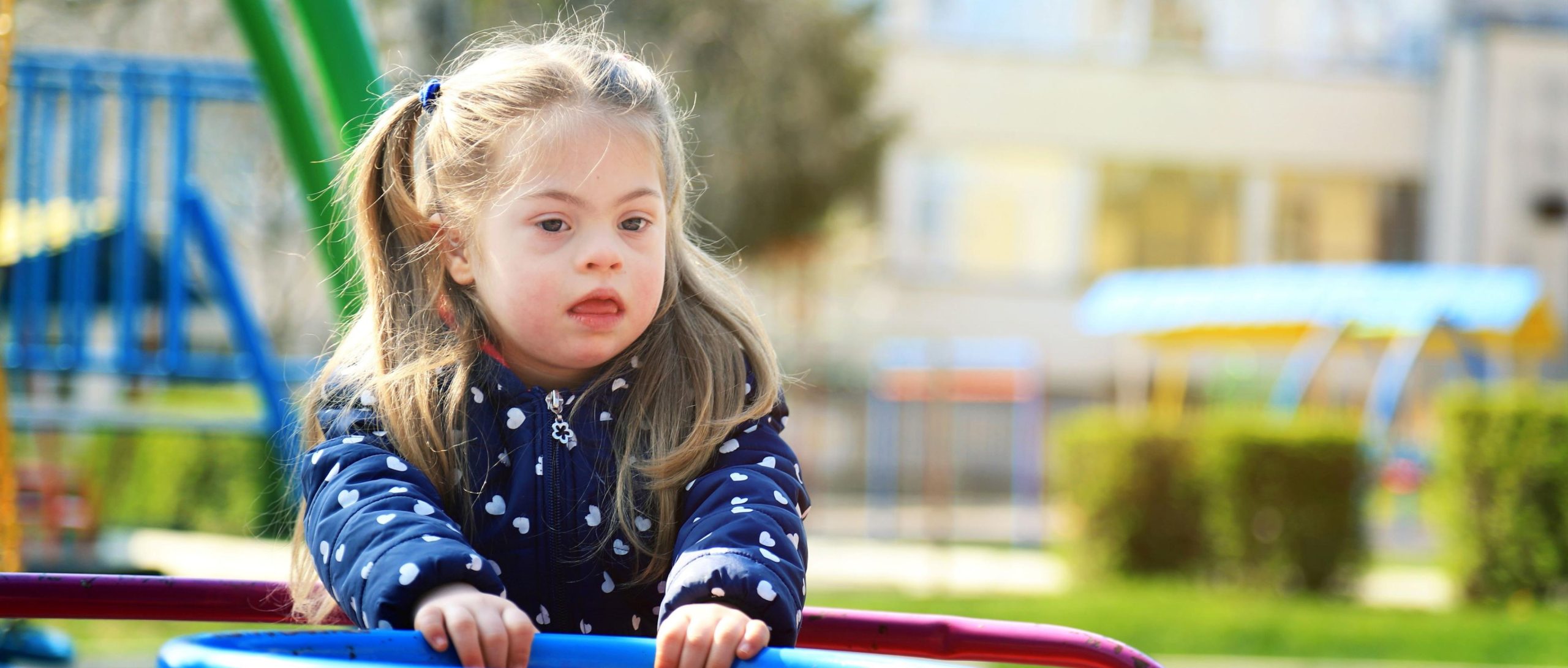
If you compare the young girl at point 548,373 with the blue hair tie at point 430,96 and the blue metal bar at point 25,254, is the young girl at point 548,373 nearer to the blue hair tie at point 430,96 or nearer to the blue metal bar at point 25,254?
the blue hair tie at point 430,96

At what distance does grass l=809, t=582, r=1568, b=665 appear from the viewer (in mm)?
6020

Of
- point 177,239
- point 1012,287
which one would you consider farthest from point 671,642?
point 1012,287

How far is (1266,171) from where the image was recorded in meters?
18.7

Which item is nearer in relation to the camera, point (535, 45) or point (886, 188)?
point (535, 45)

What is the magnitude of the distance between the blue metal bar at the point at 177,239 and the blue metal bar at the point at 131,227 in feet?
0.28

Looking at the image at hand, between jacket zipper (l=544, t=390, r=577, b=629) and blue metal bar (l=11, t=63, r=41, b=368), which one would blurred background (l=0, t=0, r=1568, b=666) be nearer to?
blue metal bar (l=11, t=63, r=41, b=368)

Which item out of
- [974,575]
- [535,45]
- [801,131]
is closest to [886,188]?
[801,131]

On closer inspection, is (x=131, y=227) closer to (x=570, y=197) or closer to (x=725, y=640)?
(x=570, y=197)

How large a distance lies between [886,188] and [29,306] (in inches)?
527

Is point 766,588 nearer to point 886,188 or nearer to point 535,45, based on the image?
point 535,45

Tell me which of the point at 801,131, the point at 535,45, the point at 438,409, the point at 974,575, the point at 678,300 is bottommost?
the point at 974,575

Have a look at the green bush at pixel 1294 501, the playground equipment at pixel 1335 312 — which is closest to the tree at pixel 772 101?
the playground equipment at pixel 1335 312

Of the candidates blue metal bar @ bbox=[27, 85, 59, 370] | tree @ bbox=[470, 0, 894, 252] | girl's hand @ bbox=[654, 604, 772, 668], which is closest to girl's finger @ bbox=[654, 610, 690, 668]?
girl's hand @ bbox=[654, 604, 772, 668]

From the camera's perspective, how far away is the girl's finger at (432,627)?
41.7 inches
